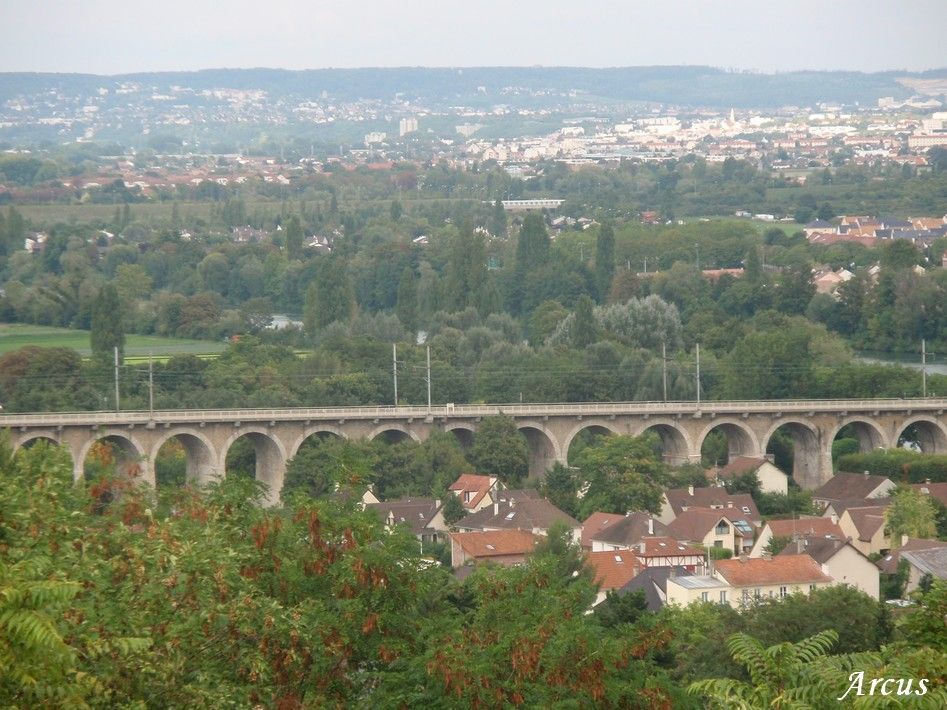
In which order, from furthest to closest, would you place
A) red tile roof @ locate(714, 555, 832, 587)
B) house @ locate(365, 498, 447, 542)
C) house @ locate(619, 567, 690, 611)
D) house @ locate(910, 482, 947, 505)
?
1. house @ locate(910, 482, 947, 505)
2. house @ locate(365, 498, 447, 542)
3. red tile roof @ locate(714, 555, 832, 587)
4. house @ locate(619, 567, 690, 611)

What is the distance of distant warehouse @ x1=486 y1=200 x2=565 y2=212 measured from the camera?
125875 millimetres

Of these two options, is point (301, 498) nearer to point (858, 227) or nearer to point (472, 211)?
point (858, 227)

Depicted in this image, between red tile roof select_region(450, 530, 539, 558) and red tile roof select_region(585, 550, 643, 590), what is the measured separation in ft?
3.87

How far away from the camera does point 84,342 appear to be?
201ft

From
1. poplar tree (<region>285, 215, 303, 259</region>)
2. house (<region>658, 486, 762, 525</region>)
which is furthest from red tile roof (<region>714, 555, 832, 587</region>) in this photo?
poplar tree (<region>285, 215, 303, 259</region>)

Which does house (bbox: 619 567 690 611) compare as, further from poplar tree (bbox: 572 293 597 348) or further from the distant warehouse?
the distant warehouse

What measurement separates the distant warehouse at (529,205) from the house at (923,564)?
94.7 m

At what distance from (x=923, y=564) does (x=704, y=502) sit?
7.42 meters

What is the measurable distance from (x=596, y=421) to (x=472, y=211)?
71247 millimetres

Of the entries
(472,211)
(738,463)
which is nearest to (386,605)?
(738,463)

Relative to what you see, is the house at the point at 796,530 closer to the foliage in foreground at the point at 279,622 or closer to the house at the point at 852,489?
the house at the point at 852,489

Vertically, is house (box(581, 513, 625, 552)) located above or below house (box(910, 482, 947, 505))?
above

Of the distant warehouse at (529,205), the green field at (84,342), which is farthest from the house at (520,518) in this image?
the distant warehouse at (529,205)

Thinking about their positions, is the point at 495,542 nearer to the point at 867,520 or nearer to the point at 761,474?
the point at 867,520
